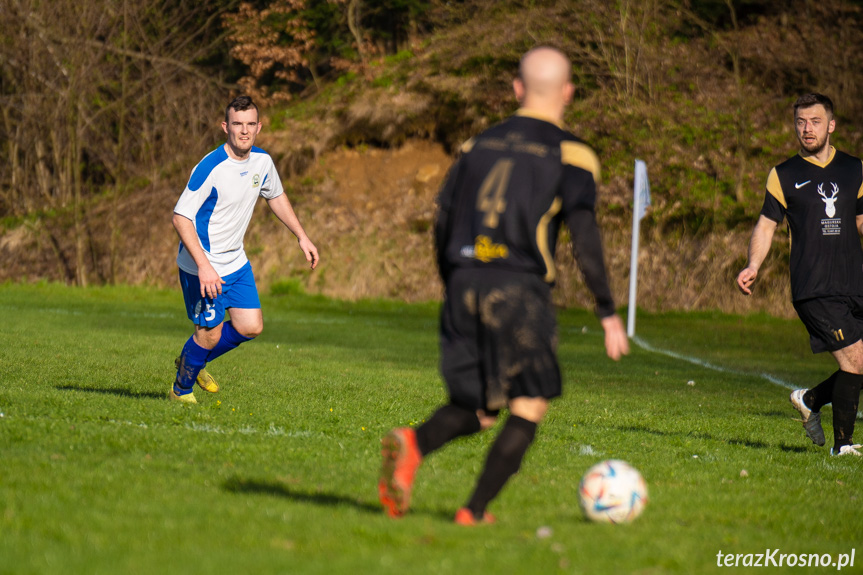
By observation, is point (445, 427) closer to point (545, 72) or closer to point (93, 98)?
point (545, 72)

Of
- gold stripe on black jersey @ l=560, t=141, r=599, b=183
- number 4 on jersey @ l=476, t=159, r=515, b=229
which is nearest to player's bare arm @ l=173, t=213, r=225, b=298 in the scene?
number 4 on jersey @ l=476, t=159, r=515, b=229

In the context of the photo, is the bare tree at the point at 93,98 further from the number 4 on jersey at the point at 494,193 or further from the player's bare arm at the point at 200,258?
the number 4 on jersey at the point at 494,193

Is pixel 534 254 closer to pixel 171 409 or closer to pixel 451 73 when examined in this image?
pixel 171 409

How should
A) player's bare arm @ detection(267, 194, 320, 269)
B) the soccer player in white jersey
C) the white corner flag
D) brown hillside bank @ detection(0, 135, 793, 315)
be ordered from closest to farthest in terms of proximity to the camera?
the soccer player in white jersey → player's bare arm @ detection(267, 194, 320, 269) → the white corner flag → brown hillside bank @ detection(0, 135, 793, 315)

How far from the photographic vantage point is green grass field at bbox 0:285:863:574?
12.2ft

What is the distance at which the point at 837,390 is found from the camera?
7266 mm

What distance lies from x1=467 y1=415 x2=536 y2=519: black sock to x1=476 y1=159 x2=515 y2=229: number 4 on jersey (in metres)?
0.84

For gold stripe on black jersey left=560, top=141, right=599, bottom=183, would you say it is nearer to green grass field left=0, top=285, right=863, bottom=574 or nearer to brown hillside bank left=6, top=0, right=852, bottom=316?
green grass field left=0, top=285, right=863, bottom=574

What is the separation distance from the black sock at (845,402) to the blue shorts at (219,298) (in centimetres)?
447

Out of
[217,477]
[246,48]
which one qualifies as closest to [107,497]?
[217,477]

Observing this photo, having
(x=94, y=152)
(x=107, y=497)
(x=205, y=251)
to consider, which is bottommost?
(x=107, y=497)

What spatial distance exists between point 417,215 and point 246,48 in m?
9.93

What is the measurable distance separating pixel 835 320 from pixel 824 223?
0.72 meters

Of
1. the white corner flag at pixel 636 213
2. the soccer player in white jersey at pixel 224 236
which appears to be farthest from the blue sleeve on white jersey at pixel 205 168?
the white corner flag at pixel 636 213
